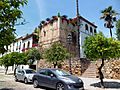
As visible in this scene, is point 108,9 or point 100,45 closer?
point 100,45

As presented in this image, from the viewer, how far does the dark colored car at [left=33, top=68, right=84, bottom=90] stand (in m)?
14.8

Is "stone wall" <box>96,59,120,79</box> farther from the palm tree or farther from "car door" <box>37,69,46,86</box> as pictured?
the palm tree

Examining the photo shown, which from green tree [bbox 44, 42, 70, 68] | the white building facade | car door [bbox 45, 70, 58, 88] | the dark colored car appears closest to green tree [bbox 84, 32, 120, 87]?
the dark colored car

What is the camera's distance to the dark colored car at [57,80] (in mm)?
14758

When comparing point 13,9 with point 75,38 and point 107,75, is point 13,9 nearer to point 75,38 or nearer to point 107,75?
point 107,75

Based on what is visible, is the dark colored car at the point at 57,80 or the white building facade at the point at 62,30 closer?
the dark colored car at the point at 57,80

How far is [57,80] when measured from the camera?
51.1 ft

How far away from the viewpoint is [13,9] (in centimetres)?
1104

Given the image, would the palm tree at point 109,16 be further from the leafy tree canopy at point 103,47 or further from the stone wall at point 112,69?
the leafy tree canopy at point 103,47

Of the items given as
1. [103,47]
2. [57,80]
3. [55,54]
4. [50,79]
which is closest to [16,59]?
[55,54]

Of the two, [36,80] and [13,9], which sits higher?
[13,9]

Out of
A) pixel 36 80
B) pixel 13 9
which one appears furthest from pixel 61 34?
pixel 13 9

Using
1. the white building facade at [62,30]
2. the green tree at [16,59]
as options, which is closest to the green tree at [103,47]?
the white building facade at [62,30]

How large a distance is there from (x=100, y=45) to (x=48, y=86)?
4.94 m
